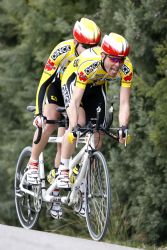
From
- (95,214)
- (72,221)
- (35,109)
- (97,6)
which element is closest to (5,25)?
(97,6)

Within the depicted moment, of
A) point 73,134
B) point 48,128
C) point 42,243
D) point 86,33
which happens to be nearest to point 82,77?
point 73,134

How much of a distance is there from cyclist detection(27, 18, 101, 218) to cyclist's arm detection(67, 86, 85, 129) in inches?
30.2

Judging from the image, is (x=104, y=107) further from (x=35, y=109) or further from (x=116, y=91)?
(x=116, y=91)

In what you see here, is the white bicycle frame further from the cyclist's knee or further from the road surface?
the road surface

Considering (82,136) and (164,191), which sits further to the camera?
(164,191)

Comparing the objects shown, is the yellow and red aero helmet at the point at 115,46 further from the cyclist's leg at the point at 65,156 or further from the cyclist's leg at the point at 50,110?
the cyclist's leg at the point at 50,110

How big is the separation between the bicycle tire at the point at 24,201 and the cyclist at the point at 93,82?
1.34 m

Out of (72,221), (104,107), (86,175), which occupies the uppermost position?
(104,107)

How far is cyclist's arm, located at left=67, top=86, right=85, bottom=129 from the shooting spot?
8305 millimetres

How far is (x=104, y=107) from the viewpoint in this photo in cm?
884

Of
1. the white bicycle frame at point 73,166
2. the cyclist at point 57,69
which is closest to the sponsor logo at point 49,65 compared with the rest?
the cyclist at point 57,69

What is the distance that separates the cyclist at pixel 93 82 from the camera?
8.22 m

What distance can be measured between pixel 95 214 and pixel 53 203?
117 centimetres

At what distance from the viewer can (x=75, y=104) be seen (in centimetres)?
830
